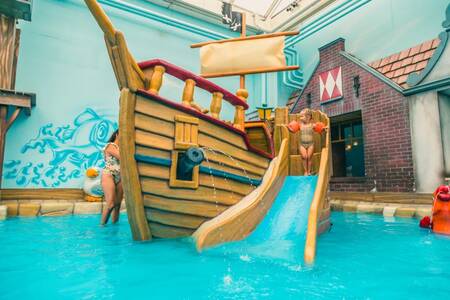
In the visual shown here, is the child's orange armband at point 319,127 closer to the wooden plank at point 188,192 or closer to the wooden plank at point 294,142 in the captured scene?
the wooden plank at point 294,142

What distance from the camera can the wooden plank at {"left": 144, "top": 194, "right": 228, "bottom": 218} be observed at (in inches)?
107

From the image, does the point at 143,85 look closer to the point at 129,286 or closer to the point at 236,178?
the point at 236,178

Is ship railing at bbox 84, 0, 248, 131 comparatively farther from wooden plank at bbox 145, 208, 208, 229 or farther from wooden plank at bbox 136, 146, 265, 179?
wooden plank at bbox 145, 208, 208, 229

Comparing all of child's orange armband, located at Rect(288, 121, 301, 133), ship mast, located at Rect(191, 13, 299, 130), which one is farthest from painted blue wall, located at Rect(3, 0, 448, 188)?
child's orange armband, located at Rect(288, 121, 301, 133)

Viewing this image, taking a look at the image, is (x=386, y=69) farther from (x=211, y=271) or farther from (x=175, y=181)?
(x=211, y=271)

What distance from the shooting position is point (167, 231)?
2.88 metres

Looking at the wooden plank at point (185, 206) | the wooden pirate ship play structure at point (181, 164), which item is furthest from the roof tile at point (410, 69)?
the wooden plank at point (185, 206)

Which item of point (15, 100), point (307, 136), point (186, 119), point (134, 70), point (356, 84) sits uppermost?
point (356, 84)

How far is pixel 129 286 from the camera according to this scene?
165 centimetres

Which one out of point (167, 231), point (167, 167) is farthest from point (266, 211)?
point (167, 167)

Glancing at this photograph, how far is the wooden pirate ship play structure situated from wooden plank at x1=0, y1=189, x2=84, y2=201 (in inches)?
218

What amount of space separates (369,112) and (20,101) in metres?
8.15

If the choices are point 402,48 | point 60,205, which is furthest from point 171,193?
point 402,48

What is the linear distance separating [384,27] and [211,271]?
8681 millimetres
